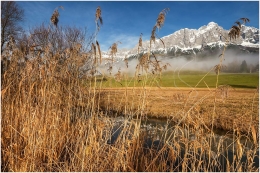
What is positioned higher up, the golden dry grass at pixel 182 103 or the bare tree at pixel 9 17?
the bare tree at pixel 9 17

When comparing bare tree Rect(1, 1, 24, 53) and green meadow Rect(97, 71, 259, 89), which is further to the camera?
bare tree Rect(1, 1, 24, 53)

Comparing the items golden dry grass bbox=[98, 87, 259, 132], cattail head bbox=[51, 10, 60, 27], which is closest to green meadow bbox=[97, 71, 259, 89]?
golden dry grass bbox=[98, 87, 259, 132]

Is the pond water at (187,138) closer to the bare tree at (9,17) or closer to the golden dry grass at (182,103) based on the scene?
the golden dry grass at (182,103)

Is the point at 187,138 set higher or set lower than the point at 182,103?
lower

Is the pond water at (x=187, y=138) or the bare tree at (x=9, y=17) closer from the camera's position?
the pond water at (x=187, y=138)

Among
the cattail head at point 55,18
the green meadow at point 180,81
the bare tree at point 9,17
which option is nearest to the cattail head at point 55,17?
the cattail head at point 55,18

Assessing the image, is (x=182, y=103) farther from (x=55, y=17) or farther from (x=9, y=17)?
(x=9, y=17)

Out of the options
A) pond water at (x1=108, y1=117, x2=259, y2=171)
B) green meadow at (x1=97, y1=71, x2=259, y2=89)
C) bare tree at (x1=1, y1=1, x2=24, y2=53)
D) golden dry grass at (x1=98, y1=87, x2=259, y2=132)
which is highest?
bare tree at (x1=1, y1=1, x2=24, y2=53)

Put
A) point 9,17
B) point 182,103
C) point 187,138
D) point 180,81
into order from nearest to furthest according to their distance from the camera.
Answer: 1. point 182,103
2. point 187,138
3. point 9,17
4. point 180,81

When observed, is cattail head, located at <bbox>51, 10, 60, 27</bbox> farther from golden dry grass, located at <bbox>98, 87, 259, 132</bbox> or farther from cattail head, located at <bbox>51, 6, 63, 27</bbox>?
golden dry grass, located at <bbox>98, 87, 259, 132</bbox>

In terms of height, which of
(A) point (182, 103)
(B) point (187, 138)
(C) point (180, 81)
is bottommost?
(B) point (187, 138)

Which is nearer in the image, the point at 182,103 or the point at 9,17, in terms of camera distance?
the point at 182,103

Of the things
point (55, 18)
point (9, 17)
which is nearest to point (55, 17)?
point (55, 18)

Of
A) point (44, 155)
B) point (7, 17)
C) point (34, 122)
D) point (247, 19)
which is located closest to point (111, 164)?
point (44, 155)
